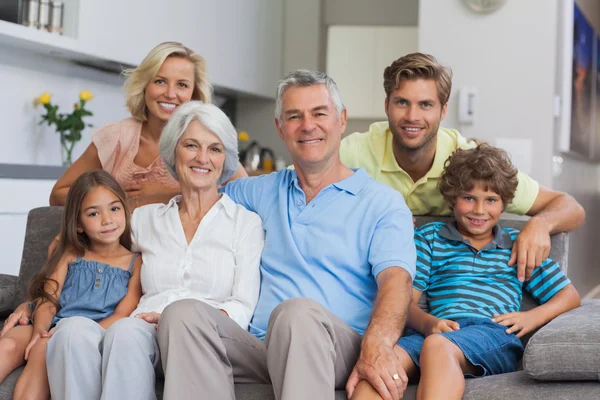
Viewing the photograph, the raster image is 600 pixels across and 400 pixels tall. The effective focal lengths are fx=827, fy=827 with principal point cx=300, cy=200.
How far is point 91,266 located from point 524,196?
1374 millimetres

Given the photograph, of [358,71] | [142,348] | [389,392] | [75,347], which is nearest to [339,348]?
[389,392]

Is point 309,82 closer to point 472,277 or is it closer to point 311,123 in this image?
point 311,123

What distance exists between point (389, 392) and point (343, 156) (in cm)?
113

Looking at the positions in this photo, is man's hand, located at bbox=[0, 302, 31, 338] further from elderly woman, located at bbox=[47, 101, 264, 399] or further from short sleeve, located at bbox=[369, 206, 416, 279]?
short sleeve, located at bbox=[369, 206, 416, 279]

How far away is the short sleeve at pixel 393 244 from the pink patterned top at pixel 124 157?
1.00 metres

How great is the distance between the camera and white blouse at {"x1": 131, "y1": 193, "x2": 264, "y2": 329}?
7.52 ft

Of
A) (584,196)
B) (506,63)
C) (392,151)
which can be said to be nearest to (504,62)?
(506,63)

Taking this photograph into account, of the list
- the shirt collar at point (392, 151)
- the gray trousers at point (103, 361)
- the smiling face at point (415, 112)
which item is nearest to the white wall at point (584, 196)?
the shirt collar at point (392, 151)

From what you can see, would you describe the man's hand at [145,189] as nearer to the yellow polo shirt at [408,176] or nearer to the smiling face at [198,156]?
the smiling face at [198,156]

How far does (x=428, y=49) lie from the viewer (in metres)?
4.29

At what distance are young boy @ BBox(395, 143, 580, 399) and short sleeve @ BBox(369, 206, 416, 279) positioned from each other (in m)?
0.21

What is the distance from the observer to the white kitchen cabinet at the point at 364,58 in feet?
22.9

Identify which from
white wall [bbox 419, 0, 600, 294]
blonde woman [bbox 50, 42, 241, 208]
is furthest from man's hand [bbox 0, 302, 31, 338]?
white wall [bbox 419, 0, 600, 294]

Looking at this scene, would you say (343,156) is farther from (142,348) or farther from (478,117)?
(478,117)
